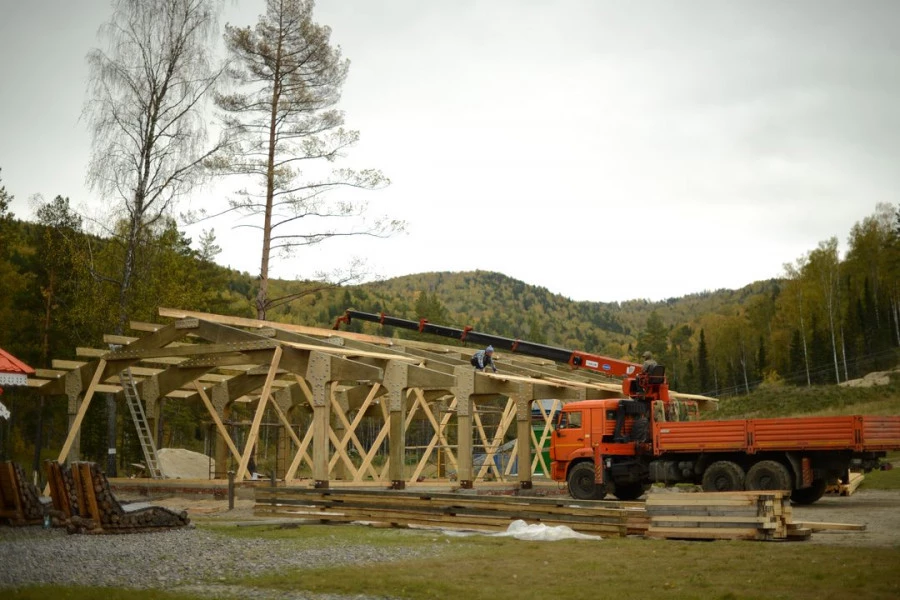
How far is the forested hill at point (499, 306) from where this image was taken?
116ft

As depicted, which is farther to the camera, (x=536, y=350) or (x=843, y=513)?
(x=536, y=350)

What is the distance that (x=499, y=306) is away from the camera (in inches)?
5305

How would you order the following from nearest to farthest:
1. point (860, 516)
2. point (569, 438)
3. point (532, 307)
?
point (860, 516), point (569, 438), point (532, 307)

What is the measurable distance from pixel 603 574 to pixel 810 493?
10.9 m

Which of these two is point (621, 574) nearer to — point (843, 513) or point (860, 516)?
point (860, 516)

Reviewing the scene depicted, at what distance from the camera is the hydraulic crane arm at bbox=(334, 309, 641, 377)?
2511cm

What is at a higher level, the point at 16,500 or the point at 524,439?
the point at 524,439

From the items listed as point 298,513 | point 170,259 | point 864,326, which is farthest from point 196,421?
point 864,326

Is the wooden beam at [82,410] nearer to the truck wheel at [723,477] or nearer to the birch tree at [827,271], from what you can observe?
the truck wheel at [723,477]

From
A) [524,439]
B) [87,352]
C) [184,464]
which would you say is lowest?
[184,464]

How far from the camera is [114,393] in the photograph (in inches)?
1001

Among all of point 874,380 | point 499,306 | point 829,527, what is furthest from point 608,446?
point 499,306

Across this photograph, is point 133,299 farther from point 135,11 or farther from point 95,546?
point 95,546

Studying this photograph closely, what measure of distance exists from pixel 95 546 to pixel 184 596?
425 cm
